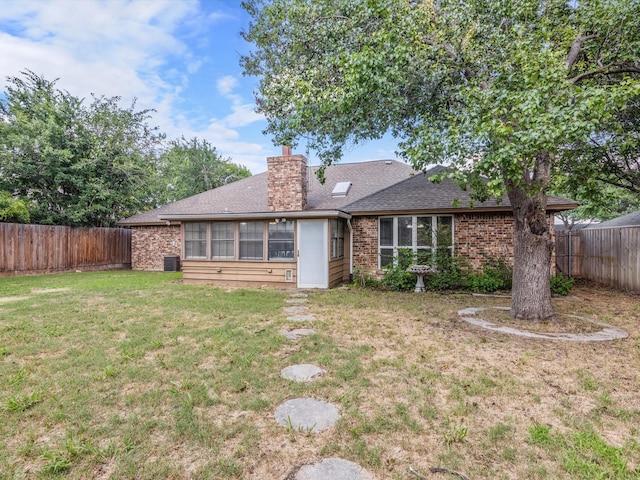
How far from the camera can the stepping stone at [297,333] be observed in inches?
179

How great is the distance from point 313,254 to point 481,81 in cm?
568

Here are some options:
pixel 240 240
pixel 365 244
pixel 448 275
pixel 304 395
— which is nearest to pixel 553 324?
pixel 448 275

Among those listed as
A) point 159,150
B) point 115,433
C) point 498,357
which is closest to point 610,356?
point 498,357

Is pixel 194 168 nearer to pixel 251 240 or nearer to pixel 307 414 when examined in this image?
pixel 251 240

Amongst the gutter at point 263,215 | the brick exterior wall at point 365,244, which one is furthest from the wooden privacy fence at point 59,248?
the brick exterior wall at point 365,244

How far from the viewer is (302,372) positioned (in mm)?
A: 3330

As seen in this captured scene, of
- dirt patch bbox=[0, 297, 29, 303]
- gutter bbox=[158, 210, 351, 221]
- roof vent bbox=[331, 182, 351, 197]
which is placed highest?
roof vent bbox=[331, 182, 351, 197]

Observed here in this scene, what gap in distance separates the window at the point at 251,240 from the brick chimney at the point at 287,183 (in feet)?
2.32

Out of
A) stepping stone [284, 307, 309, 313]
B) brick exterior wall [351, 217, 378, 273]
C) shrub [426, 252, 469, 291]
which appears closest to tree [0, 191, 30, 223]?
stepping stone [284, 307, 309, 313]

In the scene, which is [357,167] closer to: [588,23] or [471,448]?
[588,23]

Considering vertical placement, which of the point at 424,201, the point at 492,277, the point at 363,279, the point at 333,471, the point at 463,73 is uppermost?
the point at 463,73

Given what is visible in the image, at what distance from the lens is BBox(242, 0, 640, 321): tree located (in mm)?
4191

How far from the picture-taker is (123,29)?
848 centimetres

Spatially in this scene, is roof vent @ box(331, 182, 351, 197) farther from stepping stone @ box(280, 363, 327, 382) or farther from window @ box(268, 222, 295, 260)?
Result: stepping stone @ box(280, 363, 327, 382)
